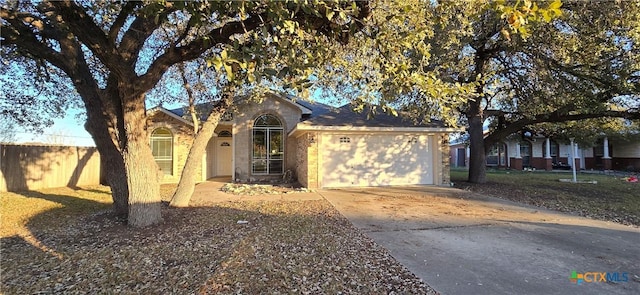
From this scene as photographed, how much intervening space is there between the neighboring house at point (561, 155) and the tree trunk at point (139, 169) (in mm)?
27290

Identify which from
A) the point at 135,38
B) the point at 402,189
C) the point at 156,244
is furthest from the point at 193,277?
the point at 402,189

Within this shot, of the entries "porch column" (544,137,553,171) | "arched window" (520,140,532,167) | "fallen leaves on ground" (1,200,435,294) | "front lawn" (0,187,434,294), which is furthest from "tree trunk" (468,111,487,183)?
"arched window" (520,140,532,167)

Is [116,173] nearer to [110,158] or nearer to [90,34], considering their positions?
[110,158]

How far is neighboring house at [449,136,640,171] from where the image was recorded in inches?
1066

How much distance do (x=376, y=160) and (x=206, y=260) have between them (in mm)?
9333

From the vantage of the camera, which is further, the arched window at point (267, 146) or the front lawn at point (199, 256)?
the arched window at point (267, 146)

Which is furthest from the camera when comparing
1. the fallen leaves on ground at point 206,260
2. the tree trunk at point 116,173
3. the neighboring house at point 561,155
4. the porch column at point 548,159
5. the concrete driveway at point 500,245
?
the porch column at point 548,159

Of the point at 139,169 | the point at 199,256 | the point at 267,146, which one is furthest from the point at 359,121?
the point at 199,256

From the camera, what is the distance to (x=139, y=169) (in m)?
6.18

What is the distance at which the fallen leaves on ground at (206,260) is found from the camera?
142 inches

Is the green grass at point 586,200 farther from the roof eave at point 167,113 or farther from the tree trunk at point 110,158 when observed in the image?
the roof eave at point 167,113

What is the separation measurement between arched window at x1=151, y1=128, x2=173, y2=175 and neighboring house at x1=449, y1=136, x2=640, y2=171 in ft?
81.0

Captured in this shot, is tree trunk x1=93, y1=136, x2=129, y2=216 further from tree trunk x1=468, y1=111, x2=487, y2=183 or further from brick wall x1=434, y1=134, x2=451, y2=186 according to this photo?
tree trunk x1=468, y1=111, x2=487, y2=183

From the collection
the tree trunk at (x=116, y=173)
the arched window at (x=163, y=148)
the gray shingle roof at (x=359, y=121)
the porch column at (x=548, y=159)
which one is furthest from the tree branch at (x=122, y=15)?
the porch column at (x=548, y=159)
